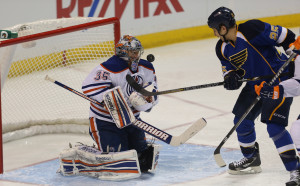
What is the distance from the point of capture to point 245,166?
4840 mm

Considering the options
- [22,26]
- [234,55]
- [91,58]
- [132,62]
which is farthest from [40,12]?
[234,55]

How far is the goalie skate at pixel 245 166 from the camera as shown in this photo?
15.8 feet

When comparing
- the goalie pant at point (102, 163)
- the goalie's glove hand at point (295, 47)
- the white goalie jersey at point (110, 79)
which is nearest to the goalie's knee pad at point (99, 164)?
the goalie pant at point (102, 163)

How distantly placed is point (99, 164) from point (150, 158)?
310 mm

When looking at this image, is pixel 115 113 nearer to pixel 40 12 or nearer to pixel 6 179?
pixel 6 179

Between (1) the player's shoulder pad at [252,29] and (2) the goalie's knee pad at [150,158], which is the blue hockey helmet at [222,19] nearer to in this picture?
(1) the player's shoulder pad at [252,29]

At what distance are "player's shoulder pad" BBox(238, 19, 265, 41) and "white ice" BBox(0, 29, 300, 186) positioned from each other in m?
0.85

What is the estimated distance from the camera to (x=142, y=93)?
15.6ft

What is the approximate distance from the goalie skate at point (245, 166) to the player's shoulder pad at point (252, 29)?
801mm

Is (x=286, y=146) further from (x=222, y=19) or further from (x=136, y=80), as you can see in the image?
(x=136, y=80)

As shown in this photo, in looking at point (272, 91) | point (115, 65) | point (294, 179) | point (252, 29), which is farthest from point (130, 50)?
point (294, 179)

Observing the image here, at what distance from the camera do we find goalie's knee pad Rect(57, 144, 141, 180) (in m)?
4.71

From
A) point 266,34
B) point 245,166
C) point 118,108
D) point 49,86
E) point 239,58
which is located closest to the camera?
point 266,34

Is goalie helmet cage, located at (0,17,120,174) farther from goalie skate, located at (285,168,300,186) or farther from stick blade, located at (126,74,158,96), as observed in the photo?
goalie skate, located at (285,168,300,186)
